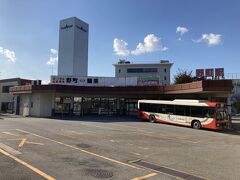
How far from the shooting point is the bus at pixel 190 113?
23.2 metres

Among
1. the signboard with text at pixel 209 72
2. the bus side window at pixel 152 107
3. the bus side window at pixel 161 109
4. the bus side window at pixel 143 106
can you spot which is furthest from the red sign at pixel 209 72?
the bus side window at pixel 161 109

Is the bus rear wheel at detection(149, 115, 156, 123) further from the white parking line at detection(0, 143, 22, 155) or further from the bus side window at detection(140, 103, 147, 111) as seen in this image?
the white parking line at detection(0, 143, 22, 155)

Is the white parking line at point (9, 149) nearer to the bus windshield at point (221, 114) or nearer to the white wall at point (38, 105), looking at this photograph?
the bus windshield at point (221, 114)

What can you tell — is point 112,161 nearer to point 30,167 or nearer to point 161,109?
point 30,167

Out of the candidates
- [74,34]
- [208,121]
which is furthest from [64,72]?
[208,121]

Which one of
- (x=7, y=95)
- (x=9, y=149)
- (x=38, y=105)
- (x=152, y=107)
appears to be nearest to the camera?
(x=9, y=149)

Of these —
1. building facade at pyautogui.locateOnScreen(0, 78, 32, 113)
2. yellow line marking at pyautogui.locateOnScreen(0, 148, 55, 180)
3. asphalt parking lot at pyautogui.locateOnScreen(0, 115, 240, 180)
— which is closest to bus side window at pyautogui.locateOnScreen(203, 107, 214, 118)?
asphalt parking lot at pyautogui.locateOnScreen(0, 115, 240, 180)

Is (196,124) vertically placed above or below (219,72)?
below

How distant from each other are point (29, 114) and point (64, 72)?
99888 mm

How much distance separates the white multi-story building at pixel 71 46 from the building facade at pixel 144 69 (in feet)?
153

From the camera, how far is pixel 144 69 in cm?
9050

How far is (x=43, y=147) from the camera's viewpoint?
39.6ft

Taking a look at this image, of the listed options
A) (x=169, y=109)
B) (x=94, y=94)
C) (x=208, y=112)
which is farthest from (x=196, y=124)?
(x=94, y=94)

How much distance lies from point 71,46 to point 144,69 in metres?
57.9
